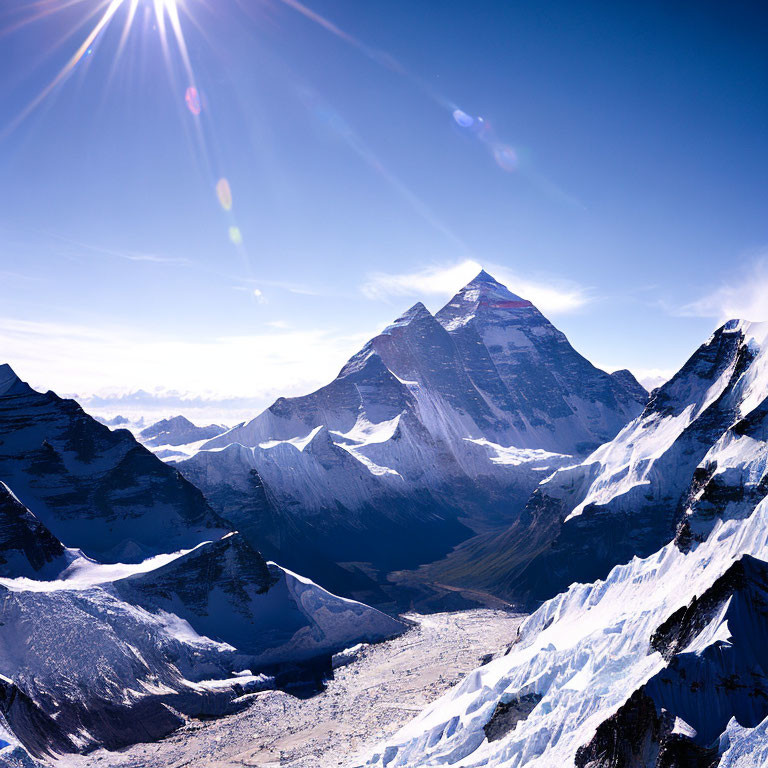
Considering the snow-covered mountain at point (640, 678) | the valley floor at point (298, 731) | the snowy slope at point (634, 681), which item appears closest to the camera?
the snow-covered mountain at point (640, 678)

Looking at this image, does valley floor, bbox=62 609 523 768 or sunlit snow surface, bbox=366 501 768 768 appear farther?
valley floor, bbox=62 609 523 768

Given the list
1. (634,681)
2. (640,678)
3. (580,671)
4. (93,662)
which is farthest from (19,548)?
(640,678)

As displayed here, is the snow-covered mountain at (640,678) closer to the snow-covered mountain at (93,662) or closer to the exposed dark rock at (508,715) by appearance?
the exposed dark rock at (508,715)

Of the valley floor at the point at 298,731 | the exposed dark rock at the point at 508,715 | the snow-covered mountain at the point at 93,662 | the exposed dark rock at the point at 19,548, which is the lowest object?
the valley floor at the point at 298,731

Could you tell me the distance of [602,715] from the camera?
81375 mm

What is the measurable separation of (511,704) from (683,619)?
96.9 ft

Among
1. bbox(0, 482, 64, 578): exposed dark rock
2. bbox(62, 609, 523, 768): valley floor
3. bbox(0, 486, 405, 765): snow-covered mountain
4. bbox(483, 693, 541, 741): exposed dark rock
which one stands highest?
bbox(0, 482, 64, 578): exposed dark rock

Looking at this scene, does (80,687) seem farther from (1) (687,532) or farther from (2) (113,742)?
(1) (687,532)

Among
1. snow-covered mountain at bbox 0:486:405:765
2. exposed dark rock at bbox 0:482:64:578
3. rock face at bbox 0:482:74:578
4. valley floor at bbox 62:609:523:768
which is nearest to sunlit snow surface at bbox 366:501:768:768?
valley floor at bbox 62:609:523:768

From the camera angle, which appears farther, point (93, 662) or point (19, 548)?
point (19, 548)

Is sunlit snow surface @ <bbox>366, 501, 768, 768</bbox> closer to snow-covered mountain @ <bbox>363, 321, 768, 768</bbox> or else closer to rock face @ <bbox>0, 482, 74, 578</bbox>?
snow-covered mountain @ <bbox>363, 321, 768, 768</bbox>

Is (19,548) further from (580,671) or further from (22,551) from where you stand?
(580,671)

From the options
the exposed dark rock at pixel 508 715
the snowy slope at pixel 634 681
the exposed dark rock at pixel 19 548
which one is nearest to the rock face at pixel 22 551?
the exposed dark rock at pixel 19 548

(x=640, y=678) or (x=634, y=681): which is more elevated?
(x=640, y=678)
